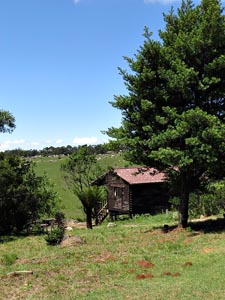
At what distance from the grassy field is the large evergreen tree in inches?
145

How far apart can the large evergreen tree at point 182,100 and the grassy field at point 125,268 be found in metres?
3.67

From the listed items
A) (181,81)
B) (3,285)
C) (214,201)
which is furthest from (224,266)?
(214,201)

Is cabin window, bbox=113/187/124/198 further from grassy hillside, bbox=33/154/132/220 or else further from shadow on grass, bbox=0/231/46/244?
shadow on grass, bbox=0/231/46/244

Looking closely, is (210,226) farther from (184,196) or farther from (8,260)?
(8,260)

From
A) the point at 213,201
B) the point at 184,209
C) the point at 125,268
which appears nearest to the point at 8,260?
the point at 125,268

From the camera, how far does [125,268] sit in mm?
14484

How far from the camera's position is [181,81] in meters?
18.8

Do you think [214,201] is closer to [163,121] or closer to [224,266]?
[163,121]

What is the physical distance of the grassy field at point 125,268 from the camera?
1150cm

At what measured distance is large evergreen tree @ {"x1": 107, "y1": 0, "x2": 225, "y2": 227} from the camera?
60.4ft

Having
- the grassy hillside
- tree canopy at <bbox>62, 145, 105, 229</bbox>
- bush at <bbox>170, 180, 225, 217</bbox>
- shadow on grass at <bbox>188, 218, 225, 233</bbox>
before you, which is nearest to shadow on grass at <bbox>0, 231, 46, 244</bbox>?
the grassy hillside

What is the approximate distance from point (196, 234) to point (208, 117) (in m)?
5.92

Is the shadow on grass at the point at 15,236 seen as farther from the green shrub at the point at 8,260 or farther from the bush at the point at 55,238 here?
the green shrub at the point at 8,260

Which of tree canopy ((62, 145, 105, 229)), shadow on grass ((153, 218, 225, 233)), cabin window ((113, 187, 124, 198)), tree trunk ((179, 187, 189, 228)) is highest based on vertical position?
tree canopy ((62, 145, 105, 229))
